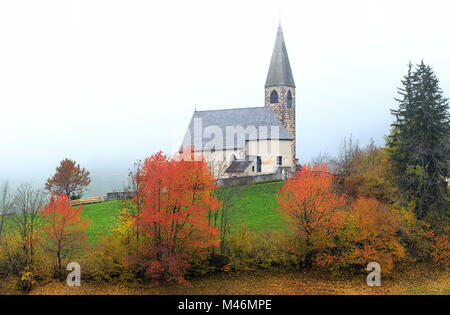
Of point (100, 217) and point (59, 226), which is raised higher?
point (100, 217)

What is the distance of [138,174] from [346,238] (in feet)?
47.8

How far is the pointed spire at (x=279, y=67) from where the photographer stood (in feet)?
196

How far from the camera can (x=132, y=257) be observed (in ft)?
85.7

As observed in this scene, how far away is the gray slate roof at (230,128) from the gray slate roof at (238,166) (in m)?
2.73

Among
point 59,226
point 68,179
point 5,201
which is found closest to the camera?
point 59,226

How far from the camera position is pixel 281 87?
195ft

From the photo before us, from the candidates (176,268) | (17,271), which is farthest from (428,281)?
(17,271)

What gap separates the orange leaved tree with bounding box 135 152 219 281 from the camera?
25984mm

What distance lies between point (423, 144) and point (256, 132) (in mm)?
23945

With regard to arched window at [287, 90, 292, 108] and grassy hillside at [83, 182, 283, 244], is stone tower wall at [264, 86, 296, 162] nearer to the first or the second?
arched window at [287, 90, 292, 108]

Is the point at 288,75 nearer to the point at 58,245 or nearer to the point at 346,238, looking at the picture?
the point at 346,238

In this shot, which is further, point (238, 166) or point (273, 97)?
point (273, 97)

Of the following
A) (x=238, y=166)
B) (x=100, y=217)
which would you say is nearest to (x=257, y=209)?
(x=100, y=217)

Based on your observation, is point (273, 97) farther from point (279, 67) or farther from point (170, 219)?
point (170, 219)
